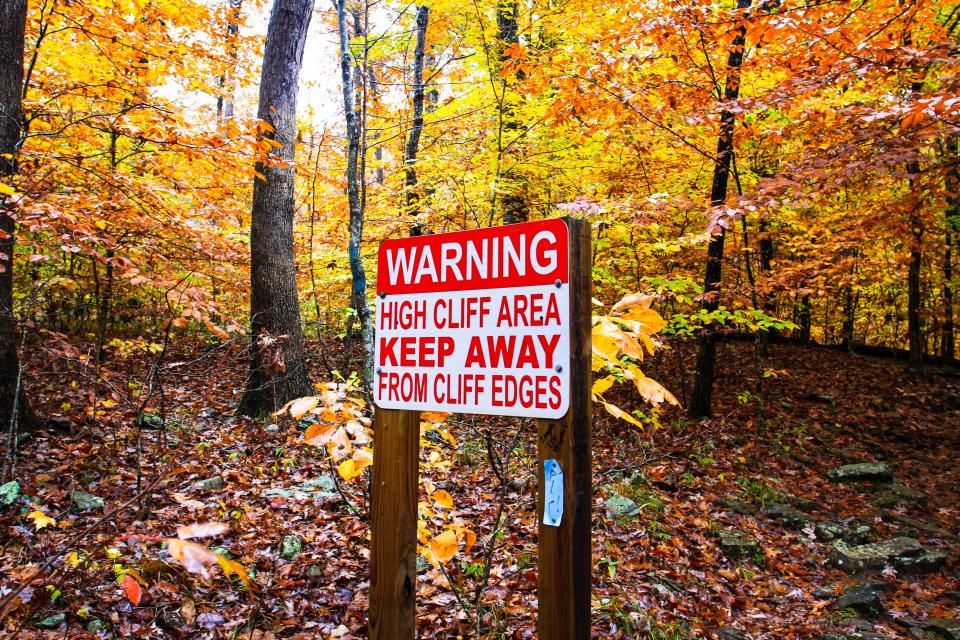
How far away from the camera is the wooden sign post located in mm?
1668

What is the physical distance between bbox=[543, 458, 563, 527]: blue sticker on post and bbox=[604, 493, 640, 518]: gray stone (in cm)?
462

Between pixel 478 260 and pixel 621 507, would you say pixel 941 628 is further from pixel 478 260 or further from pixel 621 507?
pixel 478 260

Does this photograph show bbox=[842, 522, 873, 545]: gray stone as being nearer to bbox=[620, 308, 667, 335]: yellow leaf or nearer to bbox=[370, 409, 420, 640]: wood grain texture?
bbox=[620, 308, 667, 335]: yellow leaf

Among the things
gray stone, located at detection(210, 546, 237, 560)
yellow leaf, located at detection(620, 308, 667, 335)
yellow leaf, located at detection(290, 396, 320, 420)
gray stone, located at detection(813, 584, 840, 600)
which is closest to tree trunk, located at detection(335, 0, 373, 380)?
gray stone, located at detection(210, 546, 237, 560)

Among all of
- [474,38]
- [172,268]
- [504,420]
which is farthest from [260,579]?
[474,38]

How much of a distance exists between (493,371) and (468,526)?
3.37 metres

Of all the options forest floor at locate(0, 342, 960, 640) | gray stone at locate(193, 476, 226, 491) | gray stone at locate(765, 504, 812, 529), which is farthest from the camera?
gray stone at locate(765, 504, 812, 529)

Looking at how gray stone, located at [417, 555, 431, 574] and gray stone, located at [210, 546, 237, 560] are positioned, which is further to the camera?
gray stone, located at [417, 555, 431, 574]

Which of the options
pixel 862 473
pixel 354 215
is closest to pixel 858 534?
pixel 862 473

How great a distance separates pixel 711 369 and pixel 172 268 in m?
9.58

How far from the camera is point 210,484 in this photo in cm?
509

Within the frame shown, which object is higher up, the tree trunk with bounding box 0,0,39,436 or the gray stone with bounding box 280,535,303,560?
the tree trunk with bounding box 0,0,39,436

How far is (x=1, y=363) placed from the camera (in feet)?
17.5

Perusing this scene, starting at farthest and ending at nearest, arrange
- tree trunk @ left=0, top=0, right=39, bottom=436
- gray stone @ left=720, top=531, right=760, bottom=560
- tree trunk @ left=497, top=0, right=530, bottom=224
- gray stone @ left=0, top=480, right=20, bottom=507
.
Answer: tree trunk @ left=497, top=0, right=530, bottom=224 < gray stone @ left=720, top=531, right=760, bottom=560 < tree trunk @ left=0, top=0, right=39, bottom=436 < gray stone @ left=0, top=480, right=20, bottom=507
